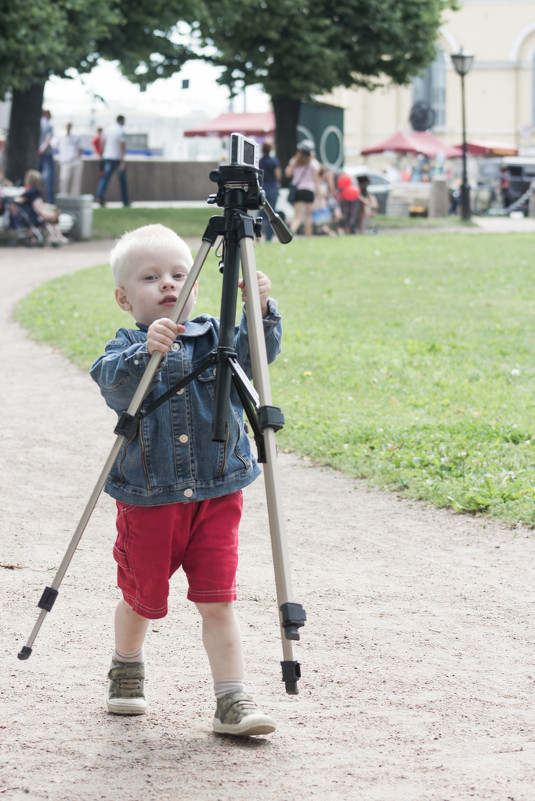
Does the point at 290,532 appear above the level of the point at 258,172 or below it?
below

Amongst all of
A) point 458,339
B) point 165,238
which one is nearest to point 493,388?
point 458,339

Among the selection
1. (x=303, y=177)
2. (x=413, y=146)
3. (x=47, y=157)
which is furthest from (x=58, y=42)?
(x=413, y=146)

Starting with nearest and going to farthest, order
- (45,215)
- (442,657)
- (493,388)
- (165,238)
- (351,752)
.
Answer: (351,752) < (165,238) < (442,657) < (493,388) < (45,215)

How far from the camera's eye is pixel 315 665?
3.81m

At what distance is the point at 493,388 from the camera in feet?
27.4

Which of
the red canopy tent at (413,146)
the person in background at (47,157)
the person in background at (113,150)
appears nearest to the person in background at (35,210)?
the person in background at (47,157)

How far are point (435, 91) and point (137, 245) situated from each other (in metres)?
54.6

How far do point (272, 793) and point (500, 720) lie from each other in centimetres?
80

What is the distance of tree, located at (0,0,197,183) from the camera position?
1908 centimetres

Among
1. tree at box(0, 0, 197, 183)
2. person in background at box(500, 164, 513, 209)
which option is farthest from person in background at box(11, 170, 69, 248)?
person in background at box(500, 164, 513, 209)

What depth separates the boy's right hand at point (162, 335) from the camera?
3088mm

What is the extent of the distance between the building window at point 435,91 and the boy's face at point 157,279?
53.9 m

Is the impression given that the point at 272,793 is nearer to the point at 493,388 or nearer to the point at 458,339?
the point at 493,388

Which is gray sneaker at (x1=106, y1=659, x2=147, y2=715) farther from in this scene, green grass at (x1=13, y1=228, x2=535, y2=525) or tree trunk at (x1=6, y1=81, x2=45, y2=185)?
tree trunk at (x1=6, y1=81, x2=45, y2=185)
